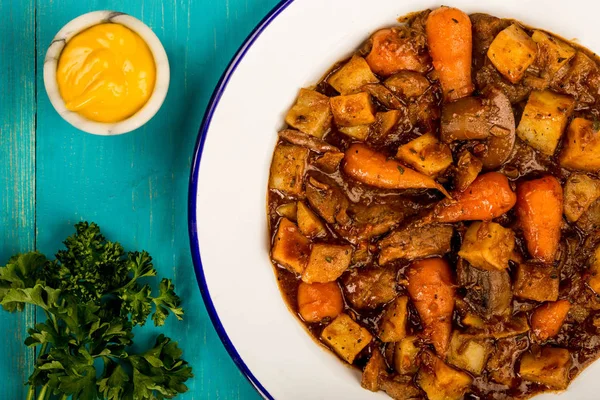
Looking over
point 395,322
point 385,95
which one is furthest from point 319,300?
point 385,95

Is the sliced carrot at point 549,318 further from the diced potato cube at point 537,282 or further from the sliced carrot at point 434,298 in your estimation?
the sliced carrot at point 434,298

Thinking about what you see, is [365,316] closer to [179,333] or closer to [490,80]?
[179,333]

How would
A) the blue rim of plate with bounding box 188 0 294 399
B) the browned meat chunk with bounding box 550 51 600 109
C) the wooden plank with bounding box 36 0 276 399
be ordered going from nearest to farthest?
the blue rim of plate with bounding box 188 0 294 399 < the browned meat chunk with bounding box 550 51 600 109 < the wooden plank with bounding box 36 0 276 399

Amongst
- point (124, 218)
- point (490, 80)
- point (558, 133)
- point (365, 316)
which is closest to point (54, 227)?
point (124, 218)

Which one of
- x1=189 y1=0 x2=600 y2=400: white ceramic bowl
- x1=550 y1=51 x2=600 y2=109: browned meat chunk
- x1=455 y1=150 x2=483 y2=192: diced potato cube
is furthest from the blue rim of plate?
x1=550 y1=51 x2=600 y2=109: browned meat chunk

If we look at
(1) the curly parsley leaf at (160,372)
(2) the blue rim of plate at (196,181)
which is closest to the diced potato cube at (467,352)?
(2) the blue rim of plate at (196,181)

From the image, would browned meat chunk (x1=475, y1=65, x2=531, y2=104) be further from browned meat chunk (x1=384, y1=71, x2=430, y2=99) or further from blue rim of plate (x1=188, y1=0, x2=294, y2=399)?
blue rim of plate (x1=188, y1=0, x2=294, y2=399)

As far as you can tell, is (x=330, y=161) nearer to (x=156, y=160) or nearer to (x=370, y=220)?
(x=370, y=220)
